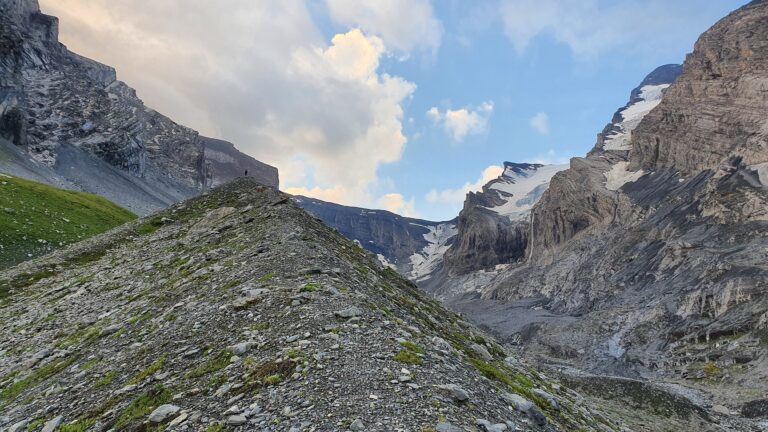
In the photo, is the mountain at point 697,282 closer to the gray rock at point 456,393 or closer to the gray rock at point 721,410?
the gray rock at point 721,410

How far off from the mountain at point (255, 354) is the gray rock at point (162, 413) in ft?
0.09

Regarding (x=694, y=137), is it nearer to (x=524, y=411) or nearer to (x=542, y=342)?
(x=542, y=342)

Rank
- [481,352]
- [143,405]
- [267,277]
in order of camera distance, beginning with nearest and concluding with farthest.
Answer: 1. [143,405]
2. [267,277]
3. [481,352]

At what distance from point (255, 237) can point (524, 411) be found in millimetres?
15934

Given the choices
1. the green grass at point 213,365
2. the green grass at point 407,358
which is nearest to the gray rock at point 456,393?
the green grass at point 407,358

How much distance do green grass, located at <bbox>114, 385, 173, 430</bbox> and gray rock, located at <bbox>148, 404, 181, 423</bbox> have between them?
1.35 ft

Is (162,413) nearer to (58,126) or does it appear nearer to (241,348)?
(241,348)

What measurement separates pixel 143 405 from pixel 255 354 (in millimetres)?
2697

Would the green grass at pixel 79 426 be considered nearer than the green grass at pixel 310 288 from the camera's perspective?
Yes

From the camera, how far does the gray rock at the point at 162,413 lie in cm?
1091

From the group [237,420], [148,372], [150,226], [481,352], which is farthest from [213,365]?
[150,226]

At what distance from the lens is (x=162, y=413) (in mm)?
11039

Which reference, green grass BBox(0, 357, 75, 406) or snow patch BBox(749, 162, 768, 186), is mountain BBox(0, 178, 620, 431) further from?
snow patch BBox(749, 162, 768, 186)

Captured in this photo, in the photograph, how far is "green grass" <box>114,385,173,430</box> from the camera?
1132cm
